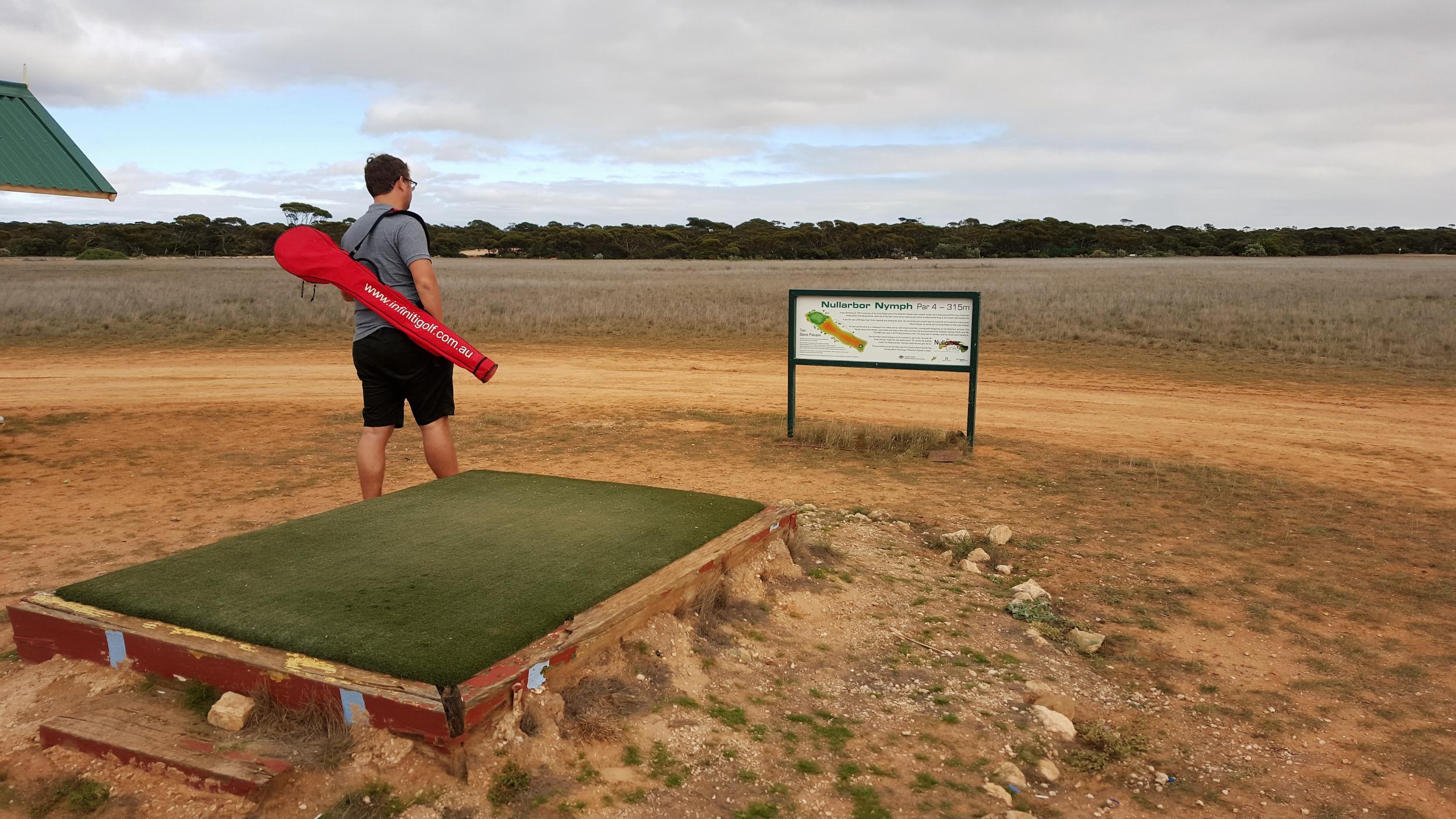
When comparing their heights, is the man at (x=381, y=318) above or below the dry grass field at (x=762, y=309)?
above

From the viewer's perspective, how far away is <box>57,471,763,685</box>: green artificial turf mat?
3.21 m

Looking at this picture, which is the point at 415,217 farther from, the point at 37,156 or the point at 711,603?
the point at 37,156

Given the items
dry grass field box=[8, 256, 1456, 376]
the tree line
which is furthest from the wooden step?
the tree line

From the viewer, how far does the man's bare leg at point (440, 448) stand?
5.14 meters

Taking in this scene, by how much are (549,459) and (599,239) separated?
7575cm

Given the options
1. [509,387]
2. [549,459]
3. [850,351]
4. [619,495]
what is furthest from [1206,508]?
[509,387]

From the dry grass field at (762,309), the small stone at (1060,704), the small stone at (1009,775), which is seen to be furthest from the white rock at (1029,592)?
the dry grass field at (762,309)

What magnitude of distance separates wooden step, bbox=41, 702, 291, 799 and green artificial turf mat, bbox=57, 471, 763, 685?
0.32 metres

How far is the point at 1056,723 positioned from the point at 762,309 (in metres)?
20.8

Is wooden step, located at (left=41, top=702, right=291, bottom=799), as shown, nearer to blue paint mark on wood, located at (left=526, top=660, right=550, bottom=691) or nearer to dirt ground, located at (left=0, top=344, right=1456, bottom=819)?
dirt ground, located at (left=0, top=344, right=1456, bottom=819)

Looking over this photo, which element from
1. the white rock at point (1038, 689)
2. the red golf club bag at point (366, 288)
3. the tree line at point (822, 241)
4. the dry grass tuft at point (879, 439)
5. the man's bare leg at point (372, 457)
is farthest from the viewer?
the tree line at point (822, 241)

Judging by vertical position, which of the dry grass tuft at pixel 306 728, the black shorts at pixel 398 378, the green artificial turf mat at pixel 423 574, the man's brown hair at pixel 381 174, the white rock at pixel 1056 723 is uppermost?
the man's brown hair at pixel 381 174

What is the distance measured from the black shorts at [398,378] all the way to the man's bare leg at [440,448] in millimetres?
51

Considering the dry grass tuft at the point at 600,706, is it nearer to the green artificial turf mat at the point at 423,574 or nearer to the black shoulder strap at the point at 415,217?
the green artificial turf mat at the point at 423,574
